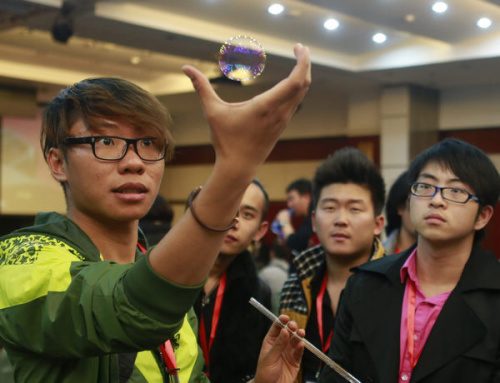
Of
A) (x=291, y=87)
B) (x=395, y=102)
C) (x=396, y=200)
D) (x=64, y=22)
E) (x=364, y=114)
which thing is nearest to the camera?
(x=291, y=87)

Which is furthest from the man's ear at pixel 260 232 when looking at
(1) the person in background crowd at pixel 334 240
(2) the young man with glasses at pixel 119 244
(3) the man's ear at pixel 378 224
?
(2) the young man with glasses at pixel 119 244

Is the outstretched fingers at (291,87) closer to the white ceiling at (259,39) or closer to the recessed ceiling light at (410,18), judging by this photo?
the white ceiling at (259,39)

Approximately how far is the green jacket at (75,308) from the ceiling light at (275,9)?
6.44 meters

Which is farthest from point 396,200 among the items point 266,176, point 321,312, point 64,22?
point 266,176

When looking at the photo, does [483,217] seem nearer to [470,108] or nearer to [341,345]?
[341,345]

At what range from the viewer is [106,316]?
1.03 metres

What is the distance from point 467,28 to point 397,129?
264 centimetres

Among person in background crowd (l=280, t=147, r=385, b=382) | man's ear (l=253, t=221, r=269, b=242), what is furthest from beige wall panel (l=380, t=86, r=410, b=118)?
person in background crowd (l=280, t=147, r=385, b=382)

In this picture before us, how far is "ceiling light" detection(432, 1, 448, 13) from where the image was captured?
7.55 m

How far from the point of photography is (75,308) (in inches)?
42.6

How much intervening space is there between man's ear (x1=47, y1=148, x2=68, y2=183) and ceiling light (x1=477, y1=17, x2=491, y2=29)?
25.1ft

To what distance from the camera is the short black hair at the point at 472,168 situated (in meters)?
2.10

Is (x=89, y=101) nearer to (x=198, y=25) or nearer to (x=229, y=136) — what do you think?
(x=229, y=136)

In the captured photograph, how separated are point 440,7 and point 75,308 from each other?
292 inches
